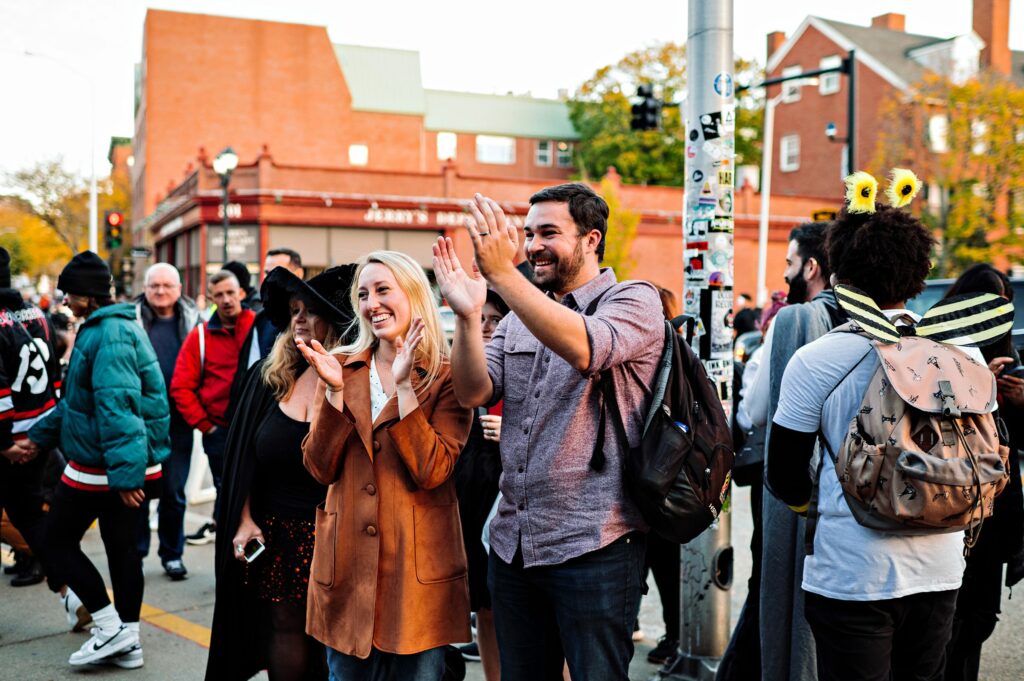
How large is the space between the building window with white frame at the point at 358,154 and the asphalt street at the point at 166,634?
44.2m

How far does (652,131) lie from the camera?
146 ft

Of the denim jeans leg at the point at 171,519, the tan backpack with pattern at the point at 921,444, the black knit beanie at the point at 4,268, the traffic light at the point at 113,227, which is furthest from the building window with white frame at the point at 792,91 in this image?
Answer: the tan backpack with pattern at the point at 921,444

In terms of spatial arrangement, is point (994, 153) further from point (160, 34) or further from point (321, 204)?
point (160, 34)

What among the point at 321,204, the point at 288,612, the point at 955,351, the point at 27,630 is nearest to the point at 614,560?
the point at 955,351

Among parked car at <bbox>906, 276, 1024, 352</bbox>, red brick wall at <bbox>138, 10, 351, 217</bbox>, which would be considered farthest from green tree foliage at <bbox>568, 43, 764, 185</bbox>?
parked car at <bbox>906, 276, 1024, 352</bbox>

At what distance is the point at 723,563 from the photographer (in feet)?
14.7

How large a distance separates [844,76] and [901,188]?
4137 centimetres

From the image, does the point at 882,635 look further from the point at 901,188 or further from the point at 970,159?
the point at 970,159

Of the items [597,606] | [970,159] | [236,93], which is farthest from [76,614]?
[236,93]

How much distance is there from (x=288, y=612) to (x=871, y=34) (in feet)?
147

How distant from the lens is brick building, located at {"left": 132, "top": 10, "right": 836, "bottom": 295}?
103ft

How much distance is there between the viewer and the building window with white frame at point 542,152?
184ft

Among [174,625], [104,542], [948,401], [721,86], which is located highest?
[721,86]

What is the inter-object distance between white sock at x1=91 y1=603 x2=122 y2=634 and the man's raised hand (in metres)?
3.14
